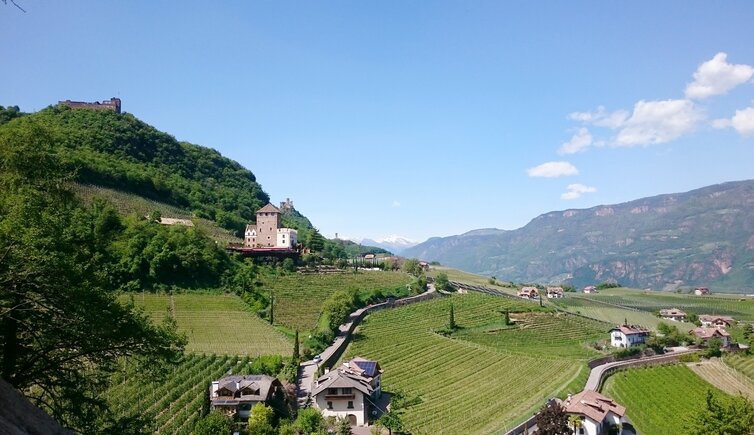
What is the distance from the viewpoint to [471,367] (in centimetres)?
4578

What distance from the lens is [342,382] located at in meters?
33.9

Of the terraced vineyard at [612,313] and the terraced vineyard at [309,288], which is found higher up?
the terraced vineyard at [309,288]

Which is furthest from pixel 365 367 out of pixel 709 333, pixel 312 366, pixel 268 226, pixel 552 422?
pixel 709 333

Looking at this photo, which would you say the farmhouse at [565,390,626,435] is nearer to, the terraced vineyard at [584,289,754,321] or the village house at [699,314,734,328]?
the village house at [699,314,734,328]

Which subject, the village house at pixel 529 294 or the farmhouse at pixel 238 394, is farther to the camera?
the village house at pixel 529 294

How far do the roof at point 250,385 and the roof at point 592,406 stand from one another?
717 inches

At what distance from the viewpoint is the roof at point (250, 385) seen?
31.0 metres

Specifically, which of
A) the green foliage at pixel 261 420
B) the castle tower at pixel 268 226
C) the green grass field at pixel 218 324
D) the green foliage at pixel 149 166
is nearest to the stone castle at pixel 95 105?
the green foliage at pixel 149 166

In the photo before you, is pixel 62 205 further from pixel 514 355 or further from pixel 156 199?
pixel 156 199

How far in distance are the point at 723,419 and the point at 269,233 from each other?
2506 inches

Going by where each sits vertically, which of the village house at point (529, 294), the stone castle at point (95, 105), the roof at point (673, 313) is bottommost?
the roof at point (673, 313)

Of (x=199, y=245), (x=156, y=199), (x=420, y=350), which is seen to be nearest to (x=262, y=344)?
(x=420, y=350)

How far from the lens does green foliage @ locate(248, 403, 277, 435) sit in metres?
27.2

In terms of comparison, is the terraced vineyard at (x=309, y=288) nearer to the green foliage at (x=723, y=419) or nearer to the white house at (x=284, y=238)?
the white house at (x=284, y=238)
